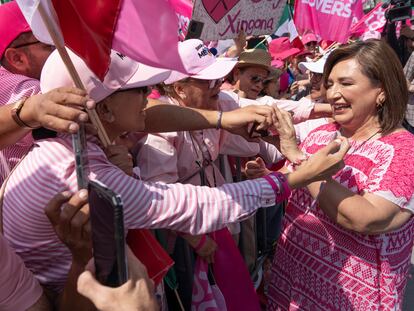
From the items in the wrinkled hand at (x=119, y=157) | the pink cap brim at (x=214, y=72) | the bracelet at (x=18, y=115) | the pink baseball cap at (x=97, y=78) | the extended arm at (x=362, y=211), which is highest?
the pink baseball cap at (x=97, y=78)

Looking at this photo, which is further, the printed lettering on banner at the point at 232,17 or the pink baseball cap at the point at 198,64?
the printed lettering on banner at the point at 232,17

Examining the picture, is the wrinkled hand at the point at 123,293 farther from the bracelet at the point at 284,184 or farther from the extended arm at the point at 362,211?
the extended arm at the point at 362,211

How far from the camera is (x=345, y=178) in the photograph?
6.20 feet

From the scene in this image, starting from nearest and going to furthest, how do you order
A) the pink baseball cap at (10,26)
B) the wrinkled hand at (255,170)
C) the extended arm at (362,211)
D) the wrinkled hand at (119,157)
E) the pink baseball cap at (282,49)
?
the wrinkled hand at (119,157) → the extended arm at (362,211) → the pink baseball cap at (10,26) → the wrinkled hand at (255,170) → the pink baseball cap at (282,49)

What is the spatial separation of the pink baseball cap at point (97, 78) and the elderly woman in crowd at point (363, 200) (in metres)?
0.74

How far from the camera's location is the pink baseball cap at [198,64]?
226cm

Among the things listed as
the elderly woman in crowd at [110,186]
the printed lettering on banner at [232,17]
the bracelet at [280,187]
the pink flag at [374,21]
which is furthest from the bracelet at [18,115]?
the pink flag at [374,21]

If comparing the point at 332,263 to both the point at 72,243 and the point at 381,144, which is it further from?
the point at 72,243

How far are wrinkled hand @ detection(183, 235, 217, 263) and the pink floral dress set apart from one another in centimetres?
40

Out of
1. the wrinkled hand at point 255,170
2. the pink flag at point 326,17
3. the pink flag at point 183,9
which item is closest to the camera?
the wrinkled hand at point 255,170

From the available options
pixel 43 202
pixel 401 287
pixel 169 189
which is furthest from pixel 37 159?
pixel 401 287

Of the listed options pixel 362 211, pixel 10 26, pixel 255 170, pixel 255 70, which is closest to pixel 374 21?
pixel 255 70

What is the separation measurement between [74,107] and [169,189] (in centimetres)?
41

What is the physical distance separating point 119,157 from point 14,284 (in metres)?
0.49
